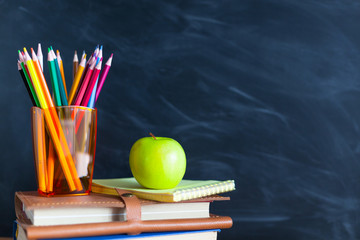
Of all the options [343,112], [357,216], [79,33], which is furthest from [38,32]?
[357,216]

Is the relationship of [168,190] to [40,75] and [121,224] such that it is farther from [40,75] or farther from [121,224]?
[40,75]

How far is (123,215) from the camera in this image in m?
0.72

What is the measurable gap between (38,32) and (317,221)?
85 cm

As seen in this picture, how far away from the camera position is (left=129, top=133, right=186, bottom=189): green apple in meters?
0.80

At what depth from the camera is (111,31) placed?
104 centimetres

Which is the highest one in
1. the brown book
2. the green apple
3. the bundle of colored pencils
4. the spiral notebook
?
the bundle of colored pencils

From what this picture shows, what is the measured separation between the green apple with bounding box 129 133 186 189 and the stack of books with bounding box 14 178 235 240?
0.14 ft

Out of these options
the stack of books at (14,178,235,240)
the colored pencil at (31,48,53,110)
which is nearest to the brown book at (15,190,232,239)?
the stack of books at (14,178,235,240)

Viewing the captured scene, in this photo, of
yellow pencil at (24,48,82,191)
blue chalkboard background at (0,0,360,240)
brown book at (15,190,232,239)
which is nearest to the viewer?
brown book at (15,190,232,239)

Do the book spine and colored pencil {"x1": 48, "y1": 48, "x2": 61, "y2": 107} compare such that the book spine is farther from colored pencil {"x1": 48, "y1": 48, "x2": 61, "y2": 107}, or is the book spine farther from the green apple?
colored pencil {"x1": 48, "y1": 48, "x2": 61, "y2": 107}

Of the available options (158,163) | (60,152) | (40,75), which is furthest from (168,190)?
(40,75)

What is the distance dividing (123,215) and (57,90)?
278 millimetres

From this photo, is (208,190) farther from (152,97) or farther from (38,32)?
(38,32)

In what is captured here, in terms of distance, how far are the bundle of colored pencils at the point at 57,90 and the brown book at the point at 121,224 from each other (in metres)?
0.07
